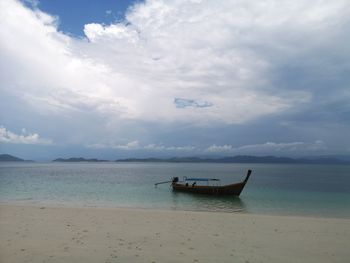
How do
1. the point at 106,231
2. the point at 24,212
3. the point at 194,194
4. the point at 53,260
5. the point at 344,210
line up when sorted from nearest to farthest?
the point at 53,260
the point at 106,231
the point at 24,212
the point at 344,210
the point at 194,194

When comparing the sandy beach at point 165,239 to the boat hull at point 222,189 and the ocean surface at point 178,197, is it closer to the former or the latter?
the ocean surface at point 178,197

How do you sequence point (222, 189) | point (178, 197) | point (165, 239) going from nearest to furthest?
point (165, 239) < point (222, 189) < point (178, 197)

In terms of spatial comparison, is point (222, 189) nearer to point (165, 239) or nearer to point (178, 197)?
point (178, 197)

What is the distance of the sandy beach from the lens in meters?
8.32

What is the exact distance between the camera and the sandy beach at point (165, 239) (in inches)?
328

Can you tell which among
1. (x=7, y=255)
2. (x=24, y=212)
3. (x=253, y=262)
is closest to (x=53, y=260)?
(x=7, y=255)

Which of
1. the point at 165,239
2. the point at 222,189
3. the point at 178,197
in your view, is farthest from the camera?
the point at 178,197

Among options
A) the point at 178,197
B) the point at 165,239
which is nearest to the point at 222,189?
the point at 178,197

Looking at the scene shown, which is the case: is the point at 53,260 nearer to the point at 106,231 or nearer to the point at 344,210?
the point at 106,231

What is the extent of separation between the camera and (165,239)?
10273mm

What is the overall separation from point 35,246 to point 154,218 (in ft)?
21.5

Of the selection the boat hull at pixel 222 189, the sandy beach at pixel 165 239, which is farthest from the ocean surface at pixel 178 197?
the sandy beach at pixel 165 239

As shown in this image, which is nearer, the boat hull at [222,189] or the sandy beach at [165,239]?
the sandy beach at [165,239]

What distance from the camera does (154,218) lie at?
1470cm
